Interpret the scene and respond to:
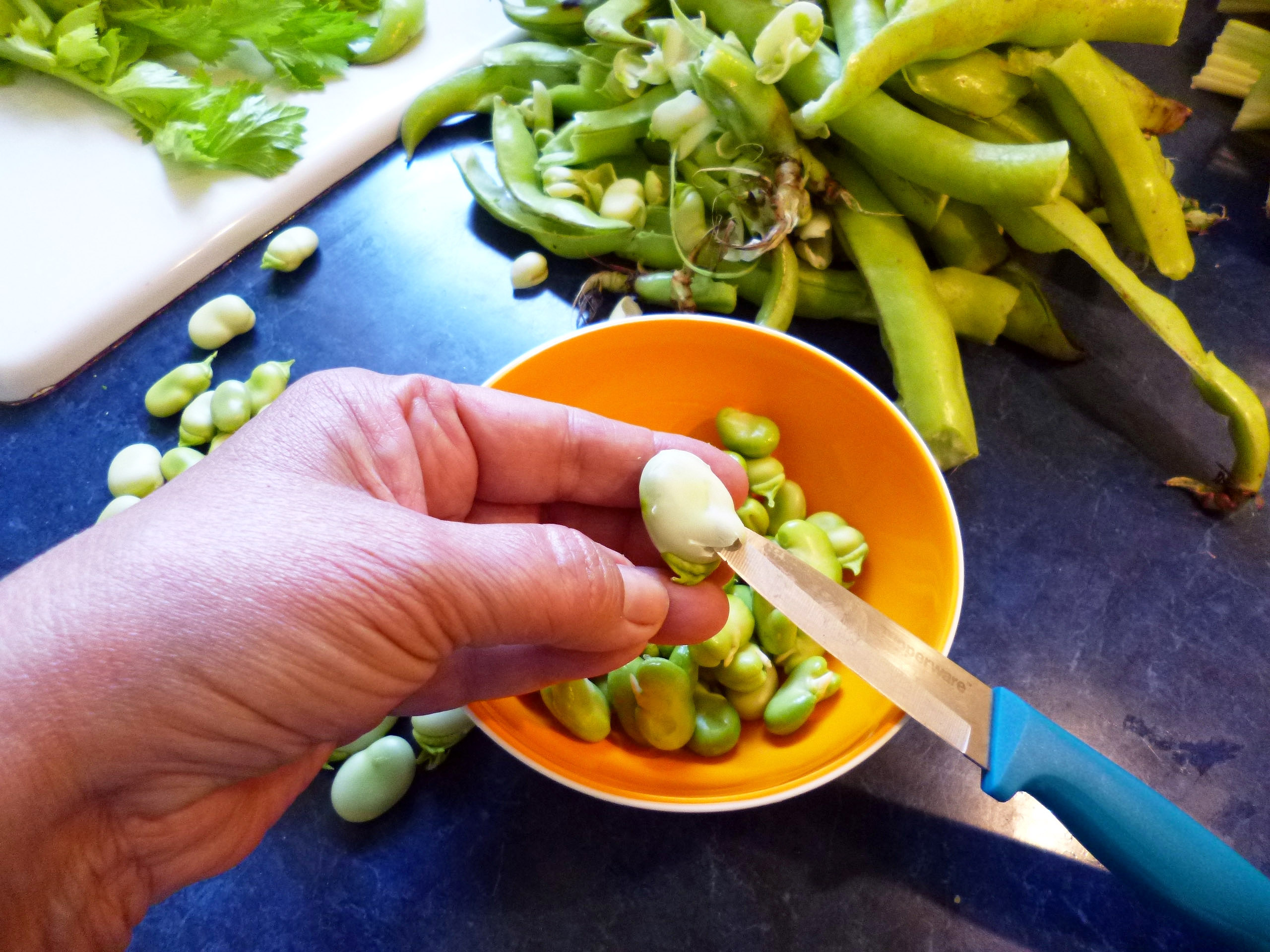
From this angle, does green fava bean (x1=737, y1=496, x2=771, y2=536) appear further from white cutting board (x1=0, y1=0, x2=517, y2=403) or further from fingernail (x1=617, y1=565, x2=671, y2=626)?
white cutting board (x1=0, y1=0, x2=517, y2=403)

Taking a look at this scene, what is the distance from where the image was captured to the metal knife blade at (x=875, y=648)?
2.19 feet

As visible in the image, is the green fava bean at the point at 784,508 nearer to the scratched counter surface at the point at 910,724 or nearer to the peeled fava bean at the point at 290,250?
the scratched counter surface at the point at 910,724

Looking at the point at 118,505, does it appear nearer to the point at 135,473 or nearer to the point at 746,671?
the point at 135,473

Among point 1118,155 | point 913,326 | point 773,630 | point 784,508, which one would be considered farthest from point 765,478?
point 1118,155

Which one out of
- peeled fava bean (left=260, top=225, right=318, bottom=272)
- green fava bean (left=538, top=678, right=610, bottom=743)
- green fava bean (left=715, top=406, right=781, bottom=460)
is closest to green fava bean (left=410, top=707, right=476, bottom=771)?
green fava bean (left=538, top=678, right=610, bottom=743)

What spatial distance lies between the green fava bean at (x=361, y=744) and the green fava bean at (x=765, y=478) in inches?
20.5

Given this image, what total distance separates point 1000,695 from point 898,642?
100 mm

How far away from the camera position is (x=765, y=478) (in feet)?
3.20

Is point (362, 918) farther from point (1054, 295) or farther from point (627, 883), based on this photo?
point (1054, 295)

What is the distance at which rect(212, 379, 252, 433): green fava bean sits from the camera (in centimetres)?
110

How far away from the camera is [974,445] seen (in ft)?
3.40

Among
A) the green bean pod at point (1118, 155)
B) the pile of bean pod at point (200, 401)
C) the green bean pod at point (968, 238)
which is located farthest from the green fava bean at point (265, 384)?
the green bean pod at point (1118, 155)

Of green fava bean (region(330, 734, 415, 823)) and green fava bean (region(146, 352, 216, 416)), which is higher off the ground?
green fava bean (region(146, 352, 216, 416))

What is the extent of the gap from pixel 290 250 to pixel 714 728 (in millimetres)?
1044
